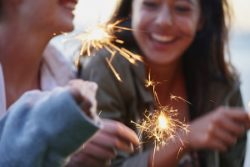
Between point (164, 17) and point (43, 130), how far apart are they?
0.74 m

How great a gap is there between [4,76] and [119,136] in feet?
1.44

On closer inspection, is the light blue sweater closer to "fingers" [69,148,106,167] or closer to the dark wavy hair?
"fingers" [69,148,106,167]

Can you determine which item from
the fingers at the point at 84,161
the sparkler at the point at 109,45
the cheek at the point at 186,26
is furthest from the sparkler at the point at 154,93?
the fingers at the point at 84,161

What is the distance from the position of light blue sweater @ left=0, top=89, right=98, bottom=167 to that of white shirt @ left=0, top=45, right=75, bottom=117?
469mm

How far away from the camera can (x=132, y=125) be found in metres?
1.57

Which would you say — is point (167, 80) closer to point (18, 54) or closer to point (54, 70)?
point (54, 70)

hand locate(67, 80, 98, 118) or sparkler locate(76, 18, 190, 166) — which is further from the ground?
hand locate(67, 80, 98, 118)

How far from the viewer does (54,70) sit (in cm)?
148

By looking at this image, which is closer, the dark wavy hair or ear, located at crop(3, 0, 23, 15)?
ear, located at crop(3, 0, 23, 15)

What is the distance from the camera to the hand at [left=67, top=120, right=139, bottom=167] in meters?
1.04

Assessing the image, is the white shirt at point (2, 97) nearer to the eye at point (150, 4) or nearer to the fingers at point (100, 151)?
the fingers at point (100, 151)

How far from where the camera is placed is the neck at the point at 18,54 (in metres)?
1.38

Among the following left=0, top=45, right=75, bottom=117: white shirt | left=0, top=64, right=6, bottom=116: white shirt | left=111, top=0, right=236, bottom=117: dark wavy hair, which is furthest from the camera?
left=111, top=0, right=236, bottom=117: dark wavy hair

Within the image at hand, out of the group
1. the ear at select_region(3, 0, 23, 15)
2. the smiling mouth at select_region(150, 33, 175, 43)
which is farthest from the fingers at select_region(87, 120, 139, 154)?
the smiling mouth at select_region(150, 33, 175, 43)
